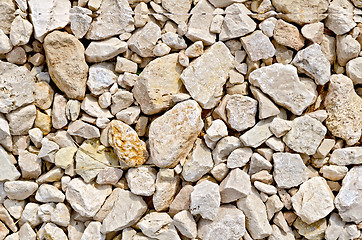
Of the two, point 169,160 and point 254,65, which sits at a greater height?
point 254,65

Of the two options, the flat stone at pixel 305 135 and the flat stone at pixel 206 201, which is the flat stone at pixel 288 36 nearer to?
the flat stone at pixel 305 135

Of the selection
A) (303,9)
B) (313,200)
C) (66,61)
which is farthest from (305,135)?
(66,61)

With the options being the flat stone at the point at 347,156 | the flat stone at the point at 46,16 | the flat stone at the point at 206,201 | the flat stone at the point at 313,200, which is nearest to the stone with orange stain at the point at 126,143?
→ the flat stone at the point at 206,201

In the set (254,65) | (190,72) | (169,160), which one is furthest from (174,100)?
(254,65)

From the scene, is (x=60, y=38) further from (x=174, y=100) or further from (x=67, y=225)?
(x=67, y=225)

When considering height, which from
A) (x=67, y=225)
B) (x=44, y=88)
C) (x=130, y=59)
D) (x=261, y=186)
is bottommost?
(x=67, y=225)

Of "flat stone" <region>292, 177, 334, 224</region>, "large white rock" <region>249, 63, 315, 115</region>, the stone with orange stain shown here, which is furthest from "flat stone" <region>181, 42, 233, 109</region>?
"flat stone" <region>292, 177, 334, 224</region>
